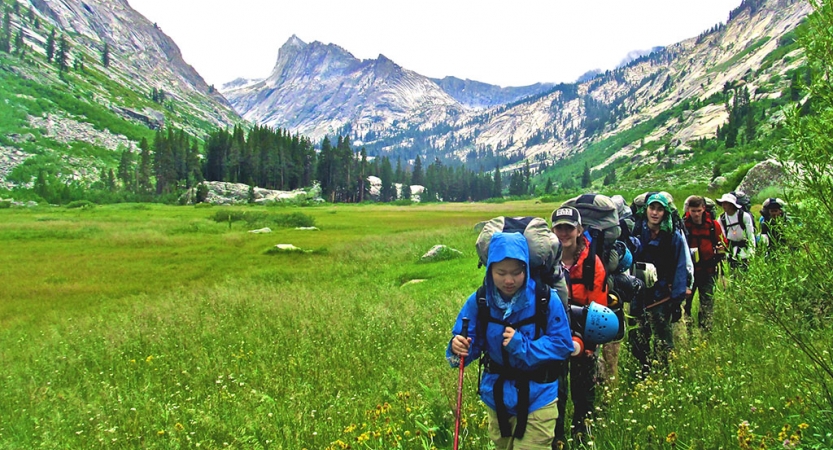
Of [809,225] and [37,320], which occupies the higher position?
[809,225]

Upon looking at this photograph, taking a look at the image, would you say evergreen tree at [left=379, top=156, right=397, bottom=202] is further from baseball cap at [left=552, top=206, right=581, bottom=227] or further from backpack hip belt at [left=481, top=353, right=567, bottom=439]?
backpack hip belt at [left=481, top=353, right=567, bottom=439]

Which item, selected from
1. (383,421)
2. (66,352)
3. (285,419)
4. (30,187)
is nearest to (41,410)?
(66,352)

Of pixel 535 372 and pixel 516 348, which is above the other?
pixel 516 348

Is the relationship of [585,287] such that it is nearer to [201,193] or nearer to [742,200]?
[742,200]

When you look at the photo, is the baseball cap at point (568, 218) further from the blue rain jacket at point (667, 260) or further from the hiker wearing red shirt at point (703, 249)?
the hiker wearing red shirt at point (703, 249)

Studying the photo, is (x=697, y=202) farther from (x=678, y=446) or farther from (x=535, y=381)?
(x=535, y=381)

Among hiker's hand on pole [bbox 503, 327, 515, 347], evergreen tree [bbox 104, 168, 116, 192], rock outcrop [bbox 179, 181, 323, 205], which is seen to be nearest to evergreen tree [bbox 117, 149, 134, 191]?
evergreen tree [bbox 104, 168, 116, 192]

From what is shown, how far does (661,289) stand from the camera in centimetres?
566

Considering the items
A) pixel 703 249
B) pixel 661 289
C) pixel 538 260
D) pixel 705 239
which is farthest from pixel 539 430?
pixel 705 239

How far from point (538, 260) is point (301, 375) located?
16.1 ft

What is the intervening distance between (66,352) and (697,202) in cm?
1266

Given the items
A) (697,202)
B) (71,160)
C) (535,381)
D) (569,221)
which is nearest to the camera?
(535,381)

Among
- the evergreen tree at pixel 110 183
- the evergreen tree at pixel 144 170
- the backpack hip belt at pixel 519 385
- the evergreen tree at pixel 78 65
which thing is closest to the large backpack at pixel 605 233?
the backpack hip belt at pixel 519 385

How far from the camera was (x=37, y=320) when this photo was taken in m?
13.0
